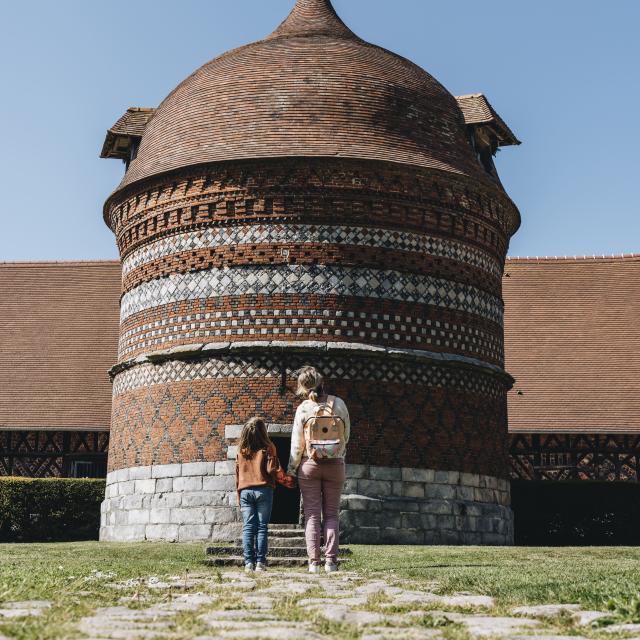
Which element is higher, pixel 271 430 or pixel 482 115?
pixel 482 115

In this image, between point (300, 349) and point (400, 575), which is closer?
point (400, 575)

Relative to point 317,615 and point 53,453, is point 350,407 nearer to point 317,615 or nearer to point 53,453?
point 53,453

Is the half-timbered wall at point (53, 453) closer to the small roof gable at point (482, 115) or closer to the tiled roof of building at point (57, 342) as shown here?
the tiled roof of building at point (57, 342)

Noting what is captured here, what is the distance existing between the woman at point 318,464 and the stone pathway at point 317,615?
182 cm

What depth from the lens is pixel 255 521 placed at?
948 cm

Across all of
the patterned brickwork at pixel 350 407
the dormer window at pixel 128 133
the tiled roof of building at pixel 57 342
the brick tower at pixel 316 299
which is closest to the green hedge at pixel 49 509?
the brick tower at pixel 316 299

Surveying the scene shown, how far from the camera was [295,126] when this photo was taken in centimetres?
1838

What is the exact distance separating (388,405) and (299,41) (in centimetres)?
799

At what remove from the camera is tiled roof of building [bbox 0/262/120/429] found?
76.1 feet

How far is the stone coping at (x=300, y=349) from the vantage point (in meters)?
17.0

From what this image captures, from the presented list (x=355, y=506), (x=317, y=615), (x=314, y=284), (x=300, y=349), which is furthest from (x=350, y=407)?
(x=317, y=615)

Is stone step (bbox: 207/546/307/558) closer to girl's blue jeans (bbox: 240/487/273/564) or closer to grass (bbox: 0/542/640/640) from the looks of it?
grass (bbox: 0/542/640/640)

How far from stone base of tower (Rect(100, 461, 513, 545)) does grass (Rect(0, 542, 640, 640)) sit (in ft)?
9.81

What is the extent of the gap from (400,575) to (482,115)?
14.1 m
